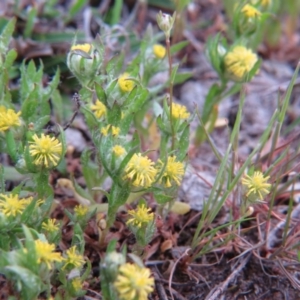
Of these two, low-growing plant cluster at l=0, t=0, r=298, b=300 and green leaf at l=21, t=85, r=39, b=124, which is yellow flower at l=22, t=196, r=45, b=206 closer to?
low-growing plant cluster at l=0, t=0, r=298, b=300

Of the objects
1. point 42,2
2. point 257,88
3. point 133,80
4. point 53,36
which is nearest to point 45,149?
point 133,80

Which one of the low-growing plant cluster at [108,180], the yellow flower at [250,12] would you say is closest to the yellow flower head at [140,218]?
the low-growing plant cluster at [108,180]

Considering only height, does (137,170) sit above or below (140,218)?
above

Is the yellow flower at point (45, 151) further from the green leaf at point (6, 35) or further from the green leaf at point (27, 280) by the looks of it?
the green leaf at point (6, 35)

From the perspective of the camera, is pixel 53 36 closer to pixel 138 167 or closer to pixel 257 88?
pixel 257 88

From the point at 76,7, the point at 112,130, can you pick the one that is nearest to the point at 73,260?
the point at 112,130

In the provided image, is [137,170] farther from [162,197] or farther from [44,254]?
[44,254]

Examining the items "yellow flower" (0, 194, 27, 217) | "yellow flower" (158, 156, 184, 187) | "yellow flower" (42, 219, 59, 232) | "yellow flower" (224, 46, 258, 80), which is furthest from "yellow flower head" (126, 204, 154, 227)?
"yellow flower" (224, 46, 258, 80)
